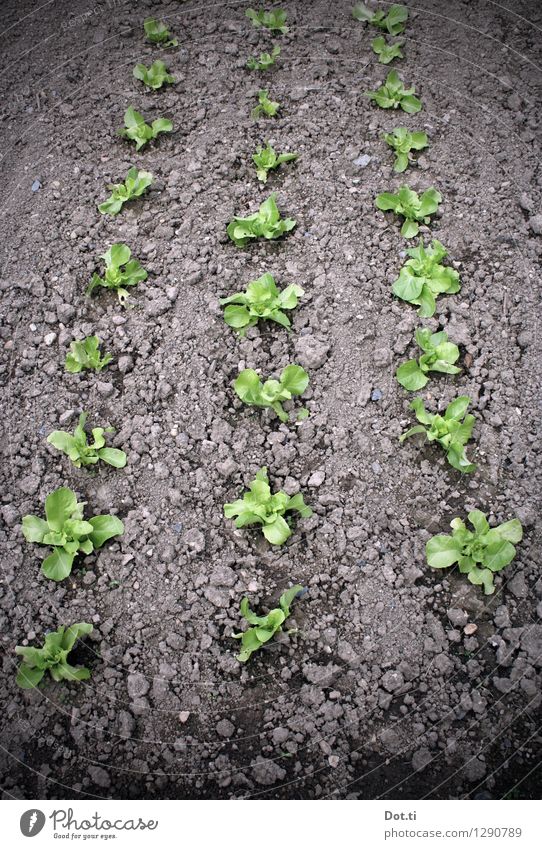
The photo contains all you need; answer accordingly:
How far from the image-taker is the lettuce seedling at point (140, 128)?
3.79 metres

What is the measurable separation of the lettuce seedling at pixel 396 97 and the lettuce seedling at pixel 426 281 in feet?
3.36

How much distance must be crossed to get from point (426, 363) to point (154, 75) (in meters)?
2.37

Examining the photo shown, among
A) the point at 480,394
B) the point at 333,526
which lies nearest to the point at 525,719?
the point at 333,526

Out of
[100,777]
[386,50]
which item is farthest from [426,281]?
[100,777]

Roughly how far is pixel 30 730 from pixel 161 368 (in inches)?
59.3

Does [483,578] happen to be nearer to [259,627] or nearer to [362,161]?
[259,627]

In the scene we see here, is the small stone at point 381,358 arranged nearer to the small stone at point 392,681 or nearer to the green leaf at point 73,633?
the small stone at point 392,681

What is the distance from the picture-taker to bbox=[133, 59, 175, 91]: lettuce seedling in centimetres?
400

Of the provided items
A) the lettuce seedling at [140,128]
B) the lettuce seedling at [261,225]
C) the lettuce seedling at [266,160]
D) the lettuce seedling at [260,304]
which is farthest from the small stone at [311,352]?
the lettuce seedling at [140,128]

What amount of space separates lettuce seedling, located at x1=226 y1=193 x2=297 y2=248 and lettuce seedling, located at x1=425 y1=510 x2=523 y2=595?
1.65m

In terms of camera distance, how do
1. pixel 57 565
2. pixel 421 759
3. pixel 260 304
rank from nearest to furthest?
1. pixel 421 759
2. pixel 57 565
3. pixel 260 304

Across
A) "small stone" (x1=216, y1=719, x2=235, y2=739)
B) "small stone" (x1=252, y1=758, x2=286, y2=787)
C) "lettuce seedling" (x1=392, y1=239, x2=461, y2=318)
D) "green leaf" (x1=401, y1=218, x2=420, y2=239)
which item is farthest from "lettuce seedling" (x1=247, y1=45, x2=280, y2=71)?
"small stone" (x1=252, y1=758, x2=286, y2=787)

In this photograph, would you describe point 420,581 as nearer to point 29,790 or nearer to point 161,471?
point 161,471

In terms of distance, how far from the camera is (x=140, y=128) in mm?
3785
